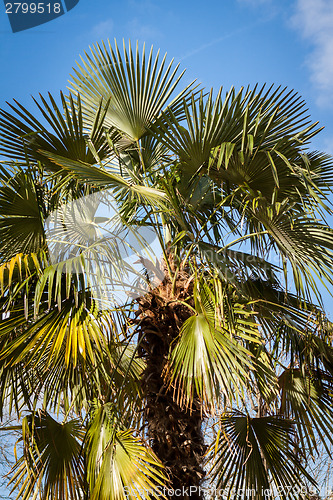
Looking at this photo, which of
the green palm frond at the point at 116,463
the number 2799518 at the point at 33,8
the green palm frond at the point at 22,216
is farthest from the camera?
the number 2799518 at the point at 33,8

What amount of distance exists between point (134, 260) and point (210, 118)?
3.79ft

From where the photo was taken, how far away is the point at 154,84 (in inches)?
159

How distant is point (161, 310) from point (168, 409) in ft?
2.10

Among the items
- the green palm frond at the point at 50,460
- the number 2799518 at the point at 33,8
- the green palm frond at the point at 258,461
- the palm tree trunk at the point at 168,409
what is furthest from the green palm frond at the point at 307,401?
the number 2799518 at the point at 33,8

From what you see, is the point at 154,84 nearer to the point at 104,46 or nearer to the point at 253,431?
the point at 104,46

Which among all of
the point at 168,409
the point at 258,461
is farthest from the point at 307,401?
the point at 168,409

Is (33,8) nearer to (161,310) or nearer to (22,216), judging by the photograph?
(22,216)

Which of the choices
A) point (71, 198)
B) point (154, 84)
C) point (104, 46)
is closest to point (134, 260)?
point (71, 198)

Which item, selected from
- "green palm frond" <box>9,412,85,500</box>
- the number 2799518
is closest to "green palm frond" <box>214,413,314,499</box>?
"green palm frond" <box>9,412,85,500</box>

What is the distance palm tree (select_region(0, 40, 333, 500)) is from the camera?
2.98 metres

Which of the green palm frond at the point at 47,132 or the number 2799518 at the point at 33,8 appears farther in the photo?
the number 2799518 at the point at 33,8

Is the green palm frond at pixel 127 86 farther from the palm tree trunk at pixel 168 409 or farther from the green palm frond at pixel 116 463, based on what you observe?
the green palm frond at pixel 116 463

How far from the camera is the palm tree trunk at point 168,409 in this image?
315cm

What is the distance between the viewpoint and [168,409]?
3.24 m
